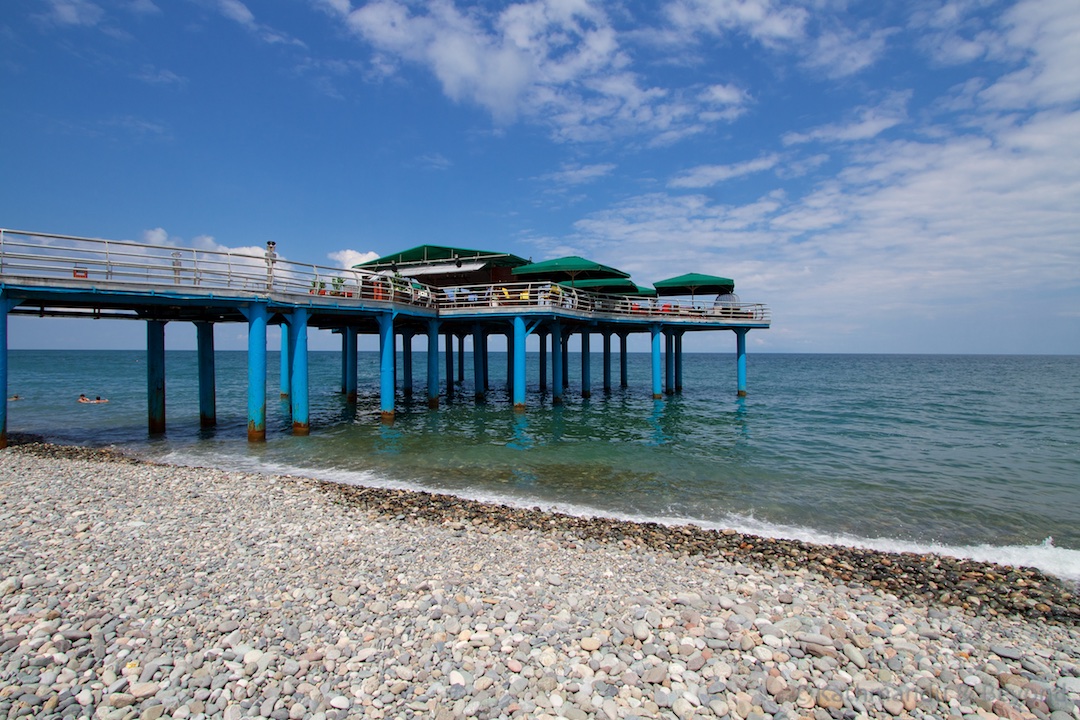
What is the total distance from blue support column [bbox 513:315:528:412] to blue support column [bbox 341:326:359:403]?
32.0ft

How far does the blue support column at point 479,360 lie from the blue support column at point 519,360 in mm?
5193

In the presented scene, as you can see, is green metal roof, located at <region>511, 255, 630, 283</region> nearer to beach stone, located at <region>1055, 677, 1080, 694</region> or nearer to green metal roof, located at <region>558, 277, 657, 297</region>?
green metal roof, located at <region>558, 277, 657, 297</region>

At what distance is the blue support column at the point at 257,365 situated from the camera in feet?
53.4

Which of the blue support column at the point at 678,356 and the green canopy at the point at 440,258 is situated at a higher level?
the green canopy at the point at 440,258

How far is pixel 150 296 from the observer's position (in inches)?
573

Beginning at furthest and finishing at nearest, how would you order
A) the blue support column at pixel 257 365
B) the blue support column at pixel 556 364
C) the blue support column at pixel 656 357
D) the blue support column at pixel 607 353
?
the blue support column at pixel 607 353 → the blue support column at pixel 656 357 → the blue support column at pixel 556 364 → the blue support column at pixel 257 365

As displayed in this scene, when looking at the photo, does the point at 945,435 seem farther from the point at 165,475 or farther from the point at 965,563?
the point at 165,475

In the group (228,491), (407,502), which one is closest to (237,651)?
(407,502)

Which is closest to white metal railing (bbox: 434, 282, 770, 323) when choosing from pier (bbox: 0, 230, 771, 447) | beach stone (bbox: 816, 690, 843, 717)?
pier (bbox: 0, 230, 771, 447)

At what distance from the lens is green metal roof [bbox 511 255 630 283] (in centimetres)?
2405

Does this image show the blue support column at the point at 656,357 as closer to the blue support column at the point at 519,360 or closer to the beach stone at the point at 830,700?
the blue support column at the point at 519,360

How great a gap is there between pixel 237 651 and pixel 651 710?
3715 millimetres

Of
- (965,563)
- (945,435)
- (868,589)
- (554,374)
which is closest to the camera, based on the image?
(868,589)

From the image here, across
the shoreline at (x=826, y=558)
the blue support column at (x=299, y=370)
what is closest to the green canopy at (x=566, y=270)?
the blue support column at (x=299, y=370)
